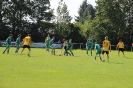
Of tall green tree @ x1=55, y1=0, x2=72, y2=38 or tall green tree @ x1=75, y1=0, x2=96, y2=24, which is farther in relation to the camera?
tall green tree @ x1=75, y1=0, x2=96, y2=24

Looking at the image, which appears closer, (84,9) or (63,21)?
(63,21)

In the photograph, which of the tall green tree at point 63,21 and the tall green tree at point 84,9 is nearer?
the tall green tree at point 63,21

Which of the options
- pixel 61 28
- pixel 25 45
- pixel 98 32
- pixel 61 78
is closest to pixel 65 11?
pixel 61 28

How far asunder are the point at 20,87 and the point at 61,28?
60.6 m

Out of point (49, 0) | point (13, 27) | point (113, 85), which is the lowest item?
point (113, 85)

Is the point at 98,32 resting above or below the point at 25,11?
below

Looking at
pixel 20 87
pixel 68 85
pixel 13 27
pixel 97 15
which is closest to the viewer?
pixel 20 87

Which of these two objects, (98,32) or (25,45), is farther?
(98,32)

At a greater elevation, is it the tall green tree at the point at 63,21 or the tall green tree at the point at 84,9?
the tall green tree at the point at 84,9

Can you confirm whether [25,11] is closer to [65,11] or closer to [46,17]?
[46,17]

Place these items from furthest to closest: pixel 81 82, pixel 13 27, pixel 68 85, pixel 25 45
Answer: pixel 13 27 → pixel 25 45 → pixel 81 82 → pixel 68 85

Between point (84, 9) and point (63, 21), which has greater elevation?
point (84, 9)

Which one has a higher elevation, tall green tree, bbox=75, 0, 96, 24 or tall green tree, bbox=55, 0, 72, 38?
tall green tree, bbox=75, 0, 96, 24

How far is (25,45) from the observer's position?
26.9m
